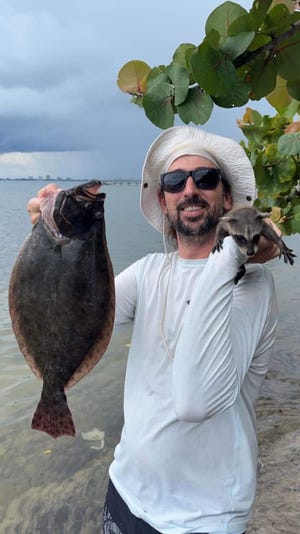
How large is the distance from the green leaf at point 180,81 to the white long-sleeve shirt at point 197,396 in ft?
2.17

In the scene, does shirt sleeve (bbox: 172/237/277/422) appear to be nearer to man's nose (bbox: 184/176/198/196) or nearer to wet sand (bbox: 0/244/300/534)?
man's nose (bbox: 184/176/198/196)

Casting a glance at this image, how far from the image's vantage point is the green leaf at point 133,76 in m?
2.65

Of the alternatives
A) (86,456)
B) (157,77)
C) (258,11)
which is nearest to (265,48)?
(258,11)

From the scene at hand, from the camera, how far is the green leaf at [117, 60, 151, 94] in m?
2.65

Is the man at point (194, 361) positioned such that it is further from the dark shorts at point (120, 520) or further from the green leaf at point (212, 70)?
the green leaf at point (212, 70)

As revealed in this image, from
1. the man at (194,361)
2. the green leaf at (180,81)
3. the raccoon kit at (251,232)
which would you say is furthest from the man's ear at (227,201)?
the green leaf at (180,81)

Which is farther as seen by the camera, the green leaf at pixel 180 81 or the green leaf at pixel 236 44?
the green leaf at pixel 180 81

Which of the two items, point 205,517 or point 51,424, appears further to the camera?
point 51,424

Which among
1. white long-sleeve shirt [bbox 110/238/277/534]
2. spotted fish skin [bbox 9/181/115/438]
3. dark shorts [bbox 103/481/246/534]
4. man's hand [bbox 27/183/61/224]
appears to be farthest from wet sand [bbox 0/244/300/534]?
man's hand [bbox 27/183/61/224]

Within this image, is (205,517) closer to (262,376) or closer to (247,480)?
(247,480)

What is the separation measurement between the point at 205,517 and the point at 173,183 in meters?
1.61

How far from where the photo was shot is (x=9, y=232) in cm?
3659

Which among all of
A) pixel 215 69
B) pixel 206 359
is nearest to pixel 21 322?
pixel 206 359

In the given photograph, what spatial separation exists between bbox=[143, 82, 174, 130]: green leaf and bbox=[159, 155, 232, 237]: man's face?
416 millimetres
